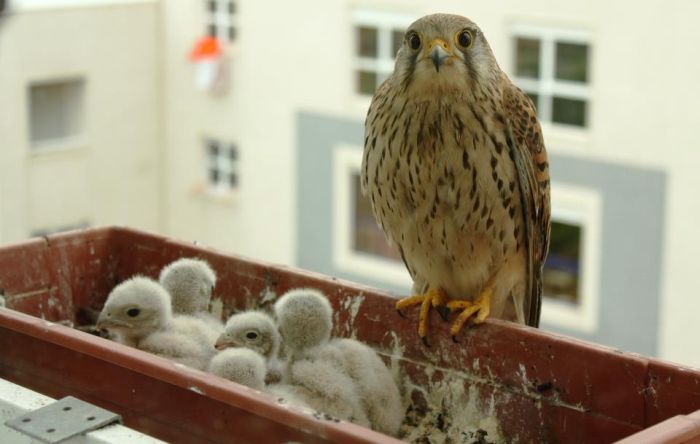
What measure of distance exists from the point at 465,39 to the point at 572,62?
8901mm

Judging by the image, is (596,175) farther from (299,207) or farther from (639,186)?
(299,207)

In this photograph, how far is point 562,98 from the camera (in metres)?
11.7

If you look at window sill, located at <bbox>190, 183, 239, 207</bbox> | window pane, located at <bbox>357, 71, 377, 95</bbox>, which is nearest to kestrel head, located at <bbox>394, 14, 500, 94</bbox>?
window pane, located at <bbox>357, 71, 377, 95</bbox>

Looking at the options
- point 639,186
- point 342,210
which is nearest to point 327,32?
point 342,210

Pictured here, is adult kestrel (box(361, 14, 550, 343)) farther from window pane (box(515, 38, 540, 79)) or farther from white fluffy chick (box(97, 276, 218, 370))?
window pane (box(515, 38, 540, 79))

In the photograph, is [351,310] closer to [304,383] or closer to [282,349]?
[282,349]

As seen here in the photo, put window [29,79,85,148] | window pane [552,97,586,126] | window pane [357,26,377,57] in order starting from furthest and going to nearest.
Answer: window [29,79,85,148] → window pane [357,26,377,57] → window pane [552,97,586,126]

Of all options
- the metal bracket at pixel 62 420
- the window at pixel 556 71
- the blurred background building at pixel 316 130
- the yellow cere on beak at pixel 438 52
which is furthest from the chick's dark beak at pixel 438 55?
the window at pixel 556 71

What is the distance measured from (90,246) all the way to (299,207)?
1103cm

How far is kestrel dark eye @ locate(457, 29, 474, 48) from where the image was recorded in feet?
9.30

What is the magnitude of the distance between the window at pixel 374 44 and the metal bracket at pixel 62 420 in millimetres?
10452

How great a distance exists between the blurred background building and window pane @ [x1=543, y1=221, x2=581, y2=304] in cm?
2

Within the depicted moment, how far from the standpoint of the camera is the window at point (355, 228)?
13648 millimetres

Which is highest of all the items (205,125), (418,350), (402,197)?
(402,197)
